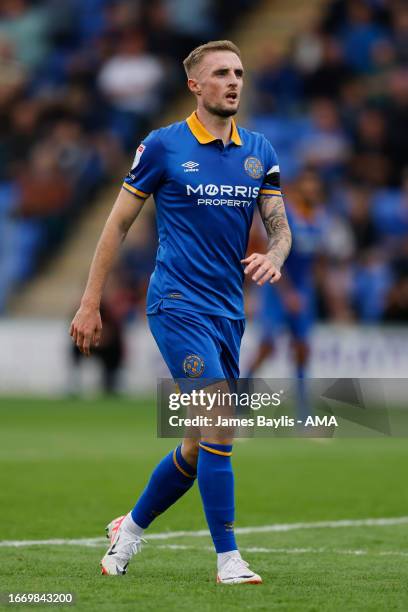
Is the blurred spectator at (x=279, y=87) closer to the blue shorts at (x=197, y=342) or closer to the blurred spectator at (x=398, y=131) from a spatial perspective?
the blurred spectator at (x=398, y=131)

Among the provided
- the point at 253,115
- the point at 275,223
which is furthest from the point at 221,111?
the point at 253,115

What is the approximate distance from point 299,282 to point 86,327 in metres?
8.45

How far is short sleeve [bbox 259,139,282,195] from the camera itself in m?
6.29

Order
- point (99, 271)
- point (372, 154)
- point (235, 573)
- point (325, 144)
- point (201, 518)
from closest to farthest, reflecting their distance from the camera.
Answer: point (235, 573) → point (99, 271) → point (201, 518) → point (372, 154) → point (325, 144)

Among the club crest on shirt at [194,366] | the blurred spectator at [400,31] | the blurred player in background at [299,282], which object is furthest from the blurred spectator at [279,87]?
the club crest on shirt at [194,366]

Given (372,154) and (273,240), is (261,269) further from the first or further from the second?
(372,154)

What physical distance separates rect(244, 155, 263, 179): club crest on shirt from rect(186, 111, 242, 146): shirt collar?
0.09 metres

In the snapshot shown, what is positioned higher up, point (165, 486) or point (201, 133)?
point (201, 133)

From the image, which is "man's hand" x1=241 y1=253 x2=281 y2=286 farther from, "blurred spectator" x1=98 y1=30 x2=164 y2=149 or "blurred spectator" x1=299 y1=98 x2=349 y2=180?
"blurred spectator" x1=98 y1=30 x2=164 y2=149

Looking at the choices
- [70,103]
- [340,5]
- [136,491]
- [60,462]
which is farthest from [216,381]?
[70,103]

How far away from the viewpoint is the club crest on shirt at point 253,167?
616cm

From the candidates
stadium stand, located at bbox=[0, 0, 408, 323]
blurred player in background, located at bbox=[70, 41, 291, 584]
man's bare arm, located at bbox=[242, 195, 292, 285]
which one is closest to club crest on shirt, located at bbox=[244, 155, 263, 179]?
blurred player in background, located at bbox=[70, 41, 291, 584]

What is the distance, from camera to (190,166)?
607 cm

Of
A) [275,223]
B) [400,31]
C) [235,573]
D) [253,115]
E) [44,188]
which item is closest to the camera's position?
[235,573]
